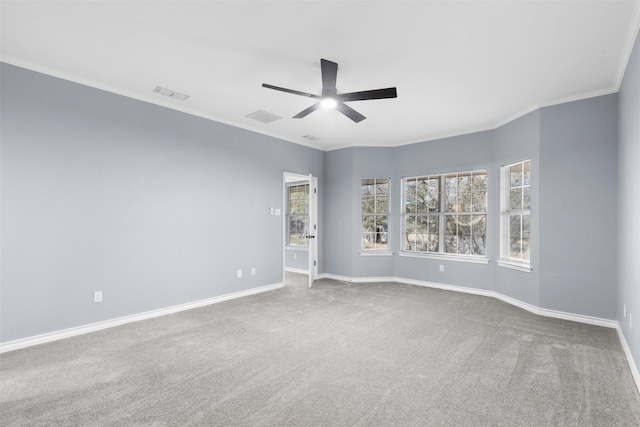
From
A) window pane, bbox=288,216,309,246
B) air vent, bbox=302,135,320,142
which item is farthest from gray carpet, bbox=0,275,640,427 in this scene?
window pane, bbox=288,216,309,246

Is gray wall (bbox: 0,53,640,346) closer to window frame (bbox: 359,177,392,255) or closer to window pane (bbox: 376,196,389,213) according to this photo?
window frame (bbox: 359,177,392,255)

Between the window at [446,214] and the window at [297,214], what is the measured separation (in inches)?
95.8

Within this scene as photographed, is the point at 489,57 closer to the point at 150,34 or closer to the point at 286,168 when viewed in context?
the point at 150,34

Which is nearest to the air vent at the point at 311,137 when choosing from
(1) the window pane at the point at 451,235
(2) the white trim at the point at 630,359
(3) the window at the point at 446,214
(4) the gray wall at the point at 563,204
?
(3) the window at the point at 446,214

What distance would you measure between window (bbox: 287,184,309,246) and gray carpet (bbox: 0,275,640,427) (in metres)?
3.77

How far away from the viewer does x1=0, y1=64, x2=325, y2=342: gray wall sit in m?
3.14

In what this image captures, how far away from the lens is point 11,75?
3.09 metres

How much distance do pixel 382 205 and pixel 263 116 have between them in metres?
3.01

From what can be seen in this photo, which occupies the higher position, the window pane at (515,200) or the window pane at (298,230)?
the window pane at (515,200)

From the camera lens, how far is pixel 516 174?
4.91m


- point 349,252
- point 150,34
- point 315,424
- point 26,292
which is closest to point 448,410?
point 315,424

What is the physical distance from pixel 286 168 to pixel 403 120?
2.28 m

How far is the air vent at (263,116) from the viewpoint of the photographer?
4684mm

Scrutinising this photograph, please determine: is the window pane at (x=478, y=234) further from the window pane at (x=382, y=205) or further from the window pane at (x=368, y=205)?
the window pane at (x=368, y=205)
